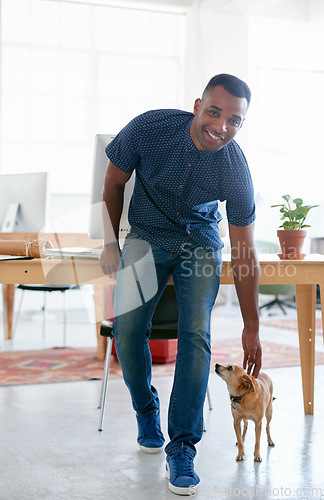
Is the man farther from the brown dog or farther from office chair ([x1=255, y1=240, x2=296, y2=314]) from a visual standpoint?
office chair ([x1=255, y1=240, x2=296, y2=314])

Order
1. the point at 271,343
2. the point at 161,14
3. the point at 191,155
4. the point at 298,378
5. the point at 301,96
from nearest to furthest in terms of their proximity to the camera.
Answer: the point at 191,155
the point at 298,378
the point at 271,343
the point at 161,14
the point at 301,96

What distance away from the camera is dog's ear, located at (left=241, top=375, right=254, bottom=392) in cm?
175

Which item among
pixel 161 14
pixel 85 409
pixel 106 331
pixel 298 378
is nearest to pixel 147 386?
pixel 106 331

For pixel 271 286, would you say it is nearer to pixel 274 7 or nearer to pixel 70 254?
pixel 70 254

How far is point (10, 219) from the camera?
349 centimetres

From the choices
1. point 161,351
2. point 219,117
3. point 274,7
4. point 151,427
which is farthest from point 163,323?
→ point 274,7

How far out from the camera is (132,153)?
1.78 meters

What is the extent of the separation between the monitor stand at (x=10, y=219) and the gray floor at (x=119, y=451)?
1.03 meters

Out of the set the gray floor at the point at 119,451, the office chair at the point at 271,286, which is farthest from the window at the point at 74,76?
the gray floor at the point at 119,451

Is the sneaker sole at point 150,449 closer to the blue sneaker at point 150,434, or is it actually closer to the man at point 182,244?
the blue sneaker at point 150,434

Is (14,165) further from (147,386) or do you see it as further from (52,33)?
(147,386)

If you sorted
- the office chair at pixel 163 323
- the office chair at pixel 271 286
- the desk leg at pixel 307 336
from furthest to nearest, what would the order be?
the office chair at pixel 271 286
the desk leg at pixel 307 336
the office chair at pixel 163 323

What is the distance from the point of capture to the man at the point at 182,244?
1.69 metres

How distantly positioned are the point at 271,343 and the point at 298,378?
1.02 metres
